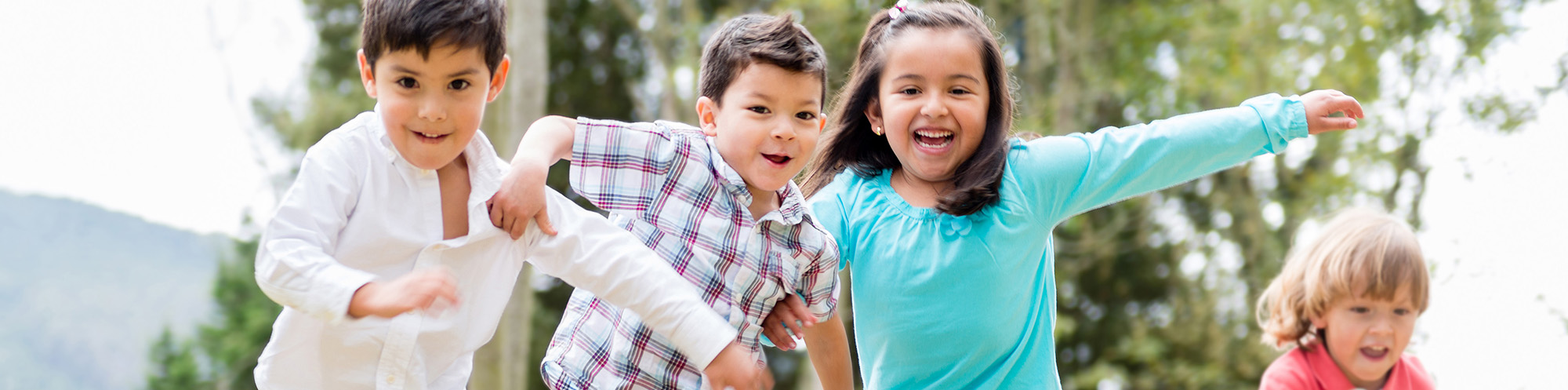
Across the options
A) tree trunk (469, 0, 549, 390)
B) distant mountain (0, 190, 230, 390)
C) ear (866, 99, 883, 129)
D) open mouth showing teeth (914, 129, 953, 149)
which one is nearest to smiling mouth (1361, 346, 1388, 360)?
open mouth showing teeth (914, 129, 953, 149)

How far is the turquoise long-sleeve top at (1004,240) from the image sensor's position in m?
2.35

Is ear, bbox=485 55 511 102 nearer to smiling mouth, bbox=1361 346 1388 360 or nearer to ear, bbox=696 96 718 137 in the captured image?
ear, bbox=696 96 718 137

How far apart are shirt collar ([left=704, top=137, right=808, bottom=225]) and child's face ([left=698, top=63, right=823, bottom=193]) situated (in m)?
0.02

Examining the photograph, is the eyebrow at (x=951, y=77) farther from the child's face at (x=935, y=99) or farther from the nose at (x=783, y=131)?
the nose at (x=783, y=131)

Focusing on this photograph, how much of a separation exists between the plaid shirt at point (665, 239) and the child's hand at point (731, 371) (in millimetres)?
161

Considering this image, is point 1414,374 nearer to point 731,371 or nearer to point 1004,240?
point 1004,240

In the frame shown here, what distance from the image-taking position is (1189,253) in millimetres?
10719

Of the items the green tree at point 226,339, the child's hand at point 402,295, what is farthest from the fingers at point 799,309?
the green tree at point 226,339

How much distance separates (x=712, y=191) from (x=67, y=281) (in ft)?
24.5

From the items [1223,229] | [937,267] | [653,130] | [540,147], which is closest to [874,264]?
[937,267]

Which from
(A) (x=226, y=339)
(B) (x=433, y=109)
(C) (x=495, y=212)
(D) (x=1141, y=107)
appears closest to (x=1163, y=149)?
(C) (x=495, y=212)

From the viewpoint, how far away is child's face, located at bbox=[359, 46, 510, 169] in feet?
5.90

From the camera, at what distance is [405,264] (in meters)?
1.88

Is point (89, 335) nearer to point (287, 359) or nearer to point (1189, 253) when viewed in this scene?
point (287, 359)
